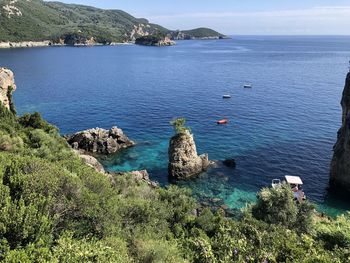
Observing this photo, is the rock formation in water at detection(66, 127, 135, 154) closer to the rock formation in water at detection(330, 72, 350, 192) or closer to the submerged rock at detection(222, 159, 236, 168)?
the submerged rock at detection(222, 159, 236, 168)

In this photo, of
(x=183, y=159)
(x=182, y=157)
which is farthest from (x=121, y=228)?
(x=182, y=157)

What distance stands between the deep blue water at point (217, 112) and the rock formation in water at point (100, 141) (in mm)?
3075

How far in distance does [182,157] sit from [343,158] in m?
26.0

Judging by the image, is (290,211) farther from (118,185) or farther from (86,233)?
(86,233)

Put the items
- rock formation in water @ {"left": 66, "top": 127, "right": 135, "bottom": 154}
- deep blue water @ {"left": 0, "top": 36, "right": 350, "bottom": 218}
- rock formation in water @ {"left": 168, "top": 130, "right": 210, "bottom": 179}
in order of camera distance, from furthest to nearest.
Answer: rock formation in water @ {"left": 66, "top": 127, "right": 135, "bottom": 154}, deep blue water @ {"left": 0, "top": 36, "right": 350, "bottom": 218}, rock formation in water @ {"left": 168, "top": 130, "right": 210, "bottom": 179}

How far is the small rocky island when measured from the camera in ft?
195

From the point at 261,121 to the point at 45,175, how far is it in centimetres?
6857

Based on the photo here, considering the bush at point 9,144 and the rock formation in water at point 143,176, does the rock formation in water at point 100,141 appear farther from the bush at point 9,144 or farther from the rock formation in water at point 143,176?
the bush at point 9,144

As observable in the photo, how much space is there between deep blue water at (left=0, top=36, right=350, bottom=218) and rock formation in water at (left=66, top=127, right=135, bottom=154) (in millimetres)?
3075

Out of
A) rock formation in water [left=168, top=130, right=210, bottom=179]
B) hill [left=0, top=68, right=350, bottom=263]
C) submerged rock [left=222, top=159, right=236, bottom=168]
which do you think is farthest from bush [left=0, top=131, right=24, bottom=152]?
submerged rock [left=222, top=159, right=236, bottom=168]

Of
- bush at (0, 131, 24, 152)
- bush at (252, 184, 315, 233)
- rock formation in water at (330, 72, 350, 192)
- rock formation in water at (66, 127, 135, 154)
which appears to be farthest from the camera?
rock formation in water at (66, 127, 135, 154)

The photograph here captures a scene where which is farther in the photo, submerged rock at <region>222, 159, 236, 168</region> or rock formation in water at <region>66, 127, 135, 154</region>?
rock formation in water at <region>66, 127, 135, 154</region>

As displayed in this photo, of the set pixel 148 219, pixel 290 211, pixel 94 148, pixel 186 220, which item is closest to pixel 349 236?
pixel 290 211

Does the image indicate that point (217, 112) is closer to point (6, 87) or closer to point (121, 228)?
point (6, 87)
